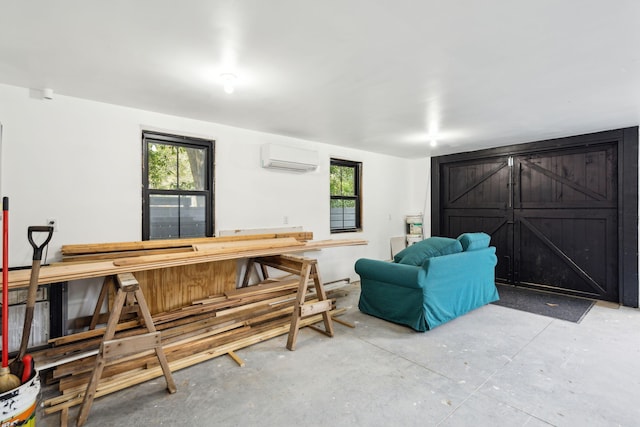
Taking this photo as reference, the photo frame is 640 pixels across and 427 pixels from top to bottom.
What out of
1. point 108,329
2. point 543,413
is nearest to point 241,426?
point 108,329

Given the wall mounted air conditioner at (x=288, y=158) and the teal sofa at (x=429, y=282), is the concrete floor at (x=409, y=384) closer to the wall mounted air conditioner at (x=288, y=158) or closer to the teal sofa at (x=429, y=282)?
the teal sofa at (x=429, y=282)

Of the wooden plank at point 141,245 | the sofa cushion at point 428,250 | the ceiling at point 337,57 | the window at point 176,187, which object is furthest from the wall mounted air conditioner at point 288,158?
the sofa cushion at point 428,250

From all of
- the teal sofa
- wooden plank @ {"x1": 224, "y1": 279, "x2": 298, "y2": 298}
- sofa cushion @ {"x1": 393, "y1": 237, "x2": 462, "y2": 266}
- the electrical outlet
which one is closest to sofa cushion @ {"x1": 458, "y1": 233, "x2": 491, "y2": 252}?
the teal sofa

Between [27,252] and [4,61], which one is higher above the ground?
[4,61]

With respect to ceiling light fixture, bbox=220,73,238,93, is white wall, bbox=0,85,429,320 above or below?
below

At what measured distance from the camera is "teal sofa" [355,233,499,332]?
10.2ft

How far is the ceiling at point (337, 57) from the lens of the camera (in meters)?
1.62

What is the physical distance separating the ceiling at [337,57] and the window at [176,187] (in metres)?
0.40

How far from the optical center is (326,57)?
2109mm

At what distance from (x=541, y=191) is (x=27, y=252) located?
636cm

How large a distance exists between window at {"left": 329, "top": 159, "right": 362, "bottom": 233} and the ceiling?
1.79 m

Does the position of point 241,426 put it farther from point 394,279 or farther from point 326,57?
point 326,57

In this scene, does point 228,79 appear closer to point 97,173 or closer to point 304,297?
point 97,173

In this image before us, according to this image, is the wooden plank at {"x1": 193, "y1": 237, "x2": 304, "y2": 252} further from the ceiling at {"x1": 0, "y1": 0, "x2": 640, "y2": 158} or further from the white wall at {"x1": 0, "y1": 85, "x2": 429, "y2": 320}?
the ceiling at {"x1": 0, "y1": 0, "x2": 640, "y2": 158}
